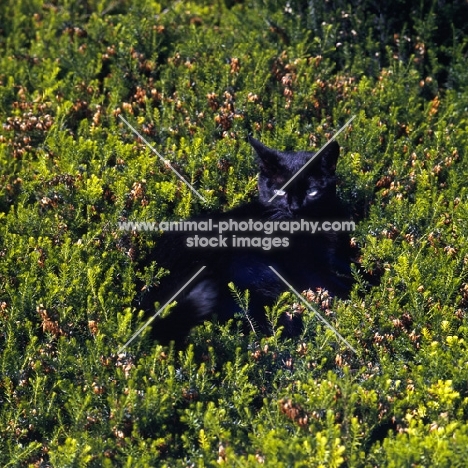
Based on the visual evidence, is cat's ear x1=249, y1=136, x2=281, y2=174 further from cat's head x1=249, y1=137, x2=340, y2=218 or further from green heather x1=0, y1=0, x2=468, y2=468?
green heather x1=0, y1=0, x2=468, y2=468

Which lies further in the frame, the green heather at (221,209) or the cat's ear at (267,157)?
the cat's ear at (267,157)

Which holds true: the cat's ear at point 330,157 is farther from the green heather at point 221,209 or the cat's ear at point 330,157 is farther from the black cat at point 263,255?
the green heather at point 221,209

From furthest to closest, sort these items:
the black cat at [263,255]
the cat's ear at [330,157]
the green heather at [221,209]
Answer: the cat's ear at [330,157] < the black cat at [263,255] < the green heather at [221,209]

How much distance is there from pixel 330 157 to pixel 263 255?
0.98m

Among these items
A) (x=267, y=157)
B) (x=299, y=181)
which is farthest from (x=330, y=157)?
(x=267, y=157)

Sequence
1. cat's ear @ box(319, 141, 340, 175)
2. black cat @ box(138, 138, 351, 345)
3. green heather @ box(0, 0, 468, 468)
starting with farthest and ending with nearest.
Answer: cat's ear @ box(319, 141, 340, 175), black cat @ box(138, 138, 351, 345), green heather @ box(0, 0, 468, 468)

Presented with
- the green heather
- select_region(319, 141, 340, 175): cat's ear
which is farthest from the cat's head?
the green heather

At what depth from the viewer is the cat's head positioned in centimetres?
516

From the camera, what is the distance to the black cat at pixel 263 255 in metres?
4.50

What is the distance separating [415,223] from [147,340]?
210 cm

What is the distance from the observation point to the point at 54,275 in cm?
467

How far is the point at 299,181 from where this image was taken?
5.18 m

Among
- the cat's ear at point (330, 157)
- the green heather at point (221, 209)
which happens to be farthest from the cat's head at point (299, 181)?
the green heather at point (221, 209)

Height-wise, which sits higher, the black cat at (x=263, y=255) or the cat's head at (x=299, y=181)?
the cat's head at (x=299, y=181)
